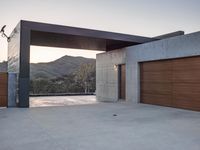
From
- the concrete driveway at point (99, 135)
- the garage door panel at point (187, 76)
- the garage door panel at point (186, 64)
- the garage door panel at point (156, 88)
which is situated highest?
the garage door panel at point (186, 64)

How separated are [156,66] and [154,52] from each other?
782mm

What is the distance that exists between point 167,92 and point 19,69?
7523 mm

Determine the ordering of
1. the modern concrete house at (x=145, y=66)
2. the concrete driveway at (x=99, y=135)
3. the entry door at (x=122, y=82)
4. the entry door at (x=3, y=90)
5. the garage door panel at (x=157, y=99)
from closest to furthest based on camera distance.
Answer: the concrete driveway at (x=99, y=135)
the modern concrete house at (x=145, y=66)
the entry door at (x=3, y=90)
the garage door panel at (x=157, y=99)
the entry door at (x=122, y=82)

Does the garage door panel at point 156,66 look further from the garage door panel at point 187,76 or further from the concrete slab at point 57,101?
the concrete slab at point 57,101

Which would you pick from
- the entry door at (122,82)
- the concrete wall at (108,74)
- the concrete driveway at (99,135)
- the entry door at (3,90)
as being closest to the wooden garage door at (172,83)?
the entry door at (122,82)

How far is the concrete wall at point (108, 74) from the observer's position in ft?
48.0

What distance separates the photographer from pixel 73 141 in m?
4.73

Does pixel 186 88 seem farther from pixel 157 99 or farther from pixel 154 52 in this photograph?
pixel 154 52

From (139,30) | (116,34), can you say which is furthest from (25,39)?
(139,30)

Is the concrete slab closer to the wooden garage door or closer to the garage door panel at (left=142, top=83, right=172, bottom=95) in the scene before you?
the garage door panel at (left=142, top=83, right=172, bottom=95)

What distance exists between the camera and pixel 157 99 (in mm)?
11844

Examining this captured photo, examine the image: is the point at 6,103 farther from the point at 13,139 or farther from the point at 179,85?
the point at 179,85

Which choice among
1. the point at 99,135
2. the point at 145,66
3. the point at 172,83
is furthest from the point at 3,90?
the point at 172,83

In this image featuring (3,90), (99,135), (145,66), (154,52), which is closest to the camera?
(99,135)
